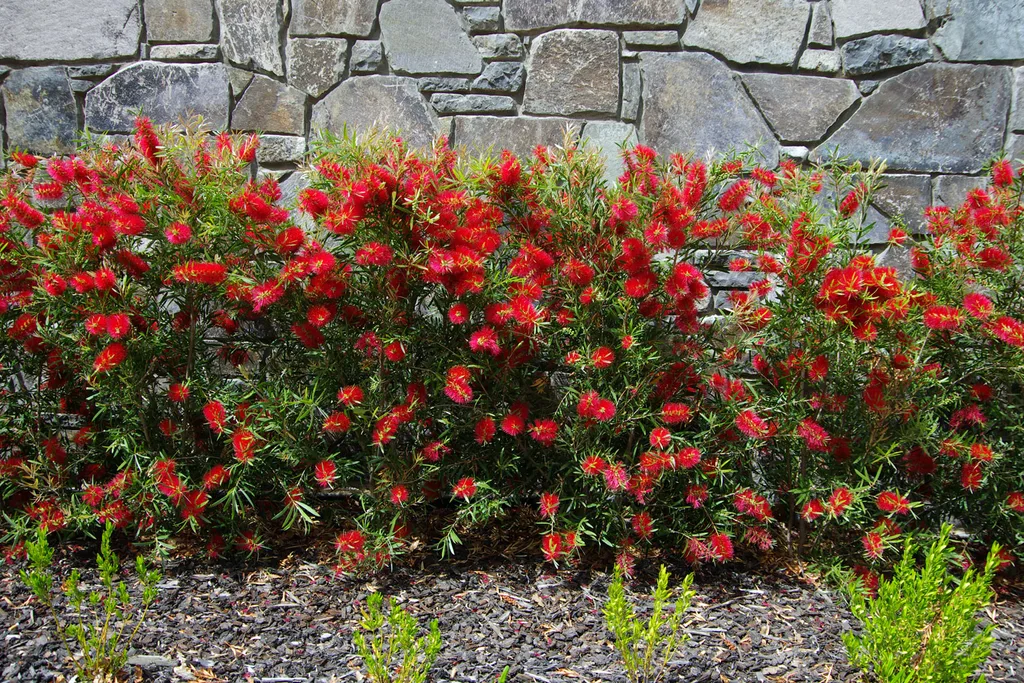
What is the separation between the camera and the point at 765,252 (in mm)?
2336

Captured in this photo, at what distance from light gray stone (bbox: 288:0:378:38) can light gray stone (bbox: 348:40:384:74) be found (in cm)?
4

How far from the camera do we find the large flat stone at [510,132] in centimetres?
285

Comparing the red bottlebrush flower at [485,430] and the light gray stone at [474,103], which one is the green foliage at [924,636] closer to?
the red bottlebrush flower at [485,430]

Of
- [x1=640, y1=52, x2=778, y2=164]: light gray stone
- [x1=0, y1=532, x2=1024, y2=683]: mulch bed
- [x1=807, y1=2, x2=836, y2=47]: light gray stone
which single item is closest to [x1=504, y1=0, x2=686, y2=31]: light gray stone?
[x1=640, y1=52, x2=778, y2=164]: light gray stone

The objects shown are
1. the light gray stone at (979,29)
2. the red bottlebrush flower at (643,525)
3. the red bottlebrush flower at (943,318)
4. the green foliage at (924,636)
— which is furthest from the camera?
the light gray stone at (979,29)

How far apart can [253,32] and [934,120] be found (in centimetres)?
239

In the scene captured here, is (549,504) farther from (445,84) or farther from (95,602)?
(445,84)

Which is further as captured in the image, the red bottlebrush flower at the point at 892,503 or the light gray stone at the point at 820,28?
the light gray stone at the point at 820,28

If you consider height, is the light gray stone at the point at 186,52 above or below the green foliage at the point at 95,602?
above

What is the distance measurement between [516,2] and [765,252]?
125 cm

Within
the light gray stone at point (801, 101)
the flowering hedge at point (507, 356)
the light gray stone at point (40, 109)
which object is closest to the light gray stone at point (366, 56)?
the flowering hedge at point (507, 356)

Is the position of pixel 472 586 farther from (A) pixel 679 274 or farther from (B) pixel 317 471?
(A) pixel 679 274

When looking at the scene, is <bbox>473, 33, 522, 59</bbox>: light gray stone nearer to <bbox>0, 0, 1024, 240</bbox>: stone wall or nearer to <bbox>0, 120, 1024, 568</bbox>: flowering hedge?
<bbox>0, 0, 1024, 240</bbox>: stone wall

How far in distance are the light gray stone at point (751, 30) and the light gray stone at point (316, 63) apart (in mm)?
1214
